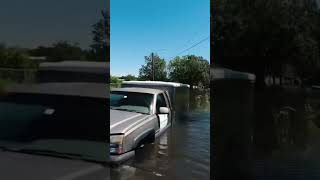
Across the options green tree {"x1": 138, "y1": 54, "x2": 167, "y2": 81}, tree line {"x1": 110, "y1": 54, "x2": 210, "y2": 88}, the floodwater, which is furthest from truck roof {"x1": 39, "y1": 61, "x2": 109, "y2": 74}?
the floodwater

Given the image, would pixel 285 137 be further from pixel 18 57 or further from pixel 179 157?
pixel 18 57

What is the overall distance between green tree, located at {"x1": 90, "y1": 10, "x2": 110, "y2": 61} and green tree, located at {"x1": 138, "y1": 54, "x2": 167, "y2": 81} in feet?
1.01

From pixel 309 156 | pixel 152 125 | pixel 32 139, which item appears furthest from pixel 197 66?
pixel 32 139

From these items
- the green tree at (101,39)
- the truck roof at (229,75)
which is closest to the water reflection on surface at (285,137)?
the truck roof at (229,75)

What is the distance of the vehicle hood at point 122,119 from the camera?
400 cm

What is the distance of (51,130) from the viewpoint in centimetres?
427

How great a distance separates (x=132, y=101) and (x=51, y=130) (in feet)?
2.47

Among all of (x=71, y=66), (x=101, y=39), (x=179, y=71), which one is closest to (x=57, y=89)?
(x=71, y=66)

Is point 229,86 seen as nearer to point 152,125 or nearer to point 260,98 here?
point 260,98

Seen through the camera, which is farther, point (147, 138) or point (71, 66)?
point (71, 66)

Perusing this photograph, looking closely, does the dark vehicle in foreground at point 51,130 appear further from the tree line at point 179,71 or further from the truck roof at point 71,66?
the tree line at point 179,71

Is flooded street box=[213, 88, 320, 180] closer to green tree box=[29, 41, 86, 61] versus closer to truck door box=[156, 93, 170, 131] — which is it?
truck door box=[156, 93, 170, 131]

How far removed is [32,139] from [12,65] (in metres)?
0.64

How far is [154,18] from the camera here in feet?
13.3
